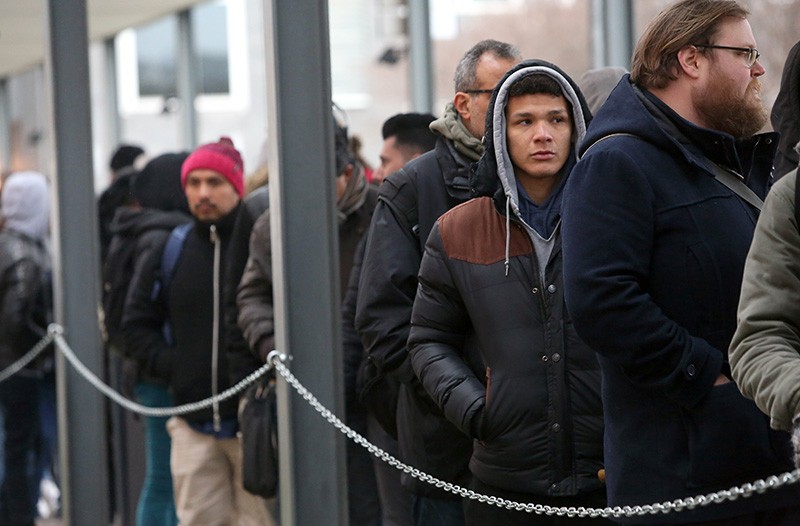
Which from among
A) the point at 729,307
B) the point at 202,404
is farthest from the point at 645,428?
the point at 202,404

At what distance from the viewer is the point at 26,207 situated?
1043 cm

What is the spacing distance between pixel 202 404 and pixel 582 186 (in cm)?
313

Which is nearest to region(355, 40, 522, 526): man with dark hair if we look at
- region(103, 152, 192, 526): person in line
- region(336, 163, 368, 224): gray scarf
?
region(336, 163, 368, 224): gray scarf

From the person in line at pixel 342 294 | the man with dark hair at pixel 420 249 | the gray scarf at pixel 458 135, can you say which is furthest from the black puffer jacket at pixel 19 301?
the gray scarf at pixel 458 135

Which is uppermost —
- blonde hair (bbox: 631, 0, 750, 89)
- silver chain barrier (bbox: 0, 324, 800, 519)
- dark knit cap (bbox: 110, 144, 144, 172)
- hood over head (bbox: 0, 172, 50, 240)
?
blonde hair (bbox: 631, 0, 750, 89)

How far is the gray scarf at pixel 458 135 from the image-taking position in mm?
4750

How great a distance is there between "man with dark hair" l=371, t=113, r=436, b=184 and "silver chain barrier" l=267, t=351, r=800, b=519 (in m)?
0.90

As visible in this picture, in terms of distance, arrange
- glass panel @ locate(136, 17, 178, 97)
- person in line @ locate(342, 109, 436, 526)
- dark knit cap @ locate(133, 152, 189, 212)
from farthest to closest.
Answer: glass panel @ locate(136, 17, 178, 97) < dark knit cap @ locate(133, 152, 189, 212) < person in line @ locate(342, 109, 436, 526)

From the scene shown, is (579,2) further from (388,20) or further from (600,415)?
(600,415)

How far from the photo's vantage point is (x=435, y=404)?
4.78 meters

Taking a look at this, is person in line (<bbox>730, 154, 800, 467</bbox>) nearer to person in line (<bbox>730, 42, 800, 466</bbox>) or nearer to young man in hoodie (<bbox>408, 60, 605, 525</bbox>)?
person in line (<bbox>730, 42, 800, 466</bbox>)

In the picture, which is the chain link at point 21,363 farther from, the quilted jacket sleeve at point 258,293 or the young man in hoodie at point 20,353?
A: the quilted jacket sleeve at point 258,293

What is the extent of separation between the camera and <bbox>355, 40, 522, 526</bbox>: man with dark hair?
4.77 m

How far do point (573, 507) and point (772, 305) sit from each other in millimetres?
1178
